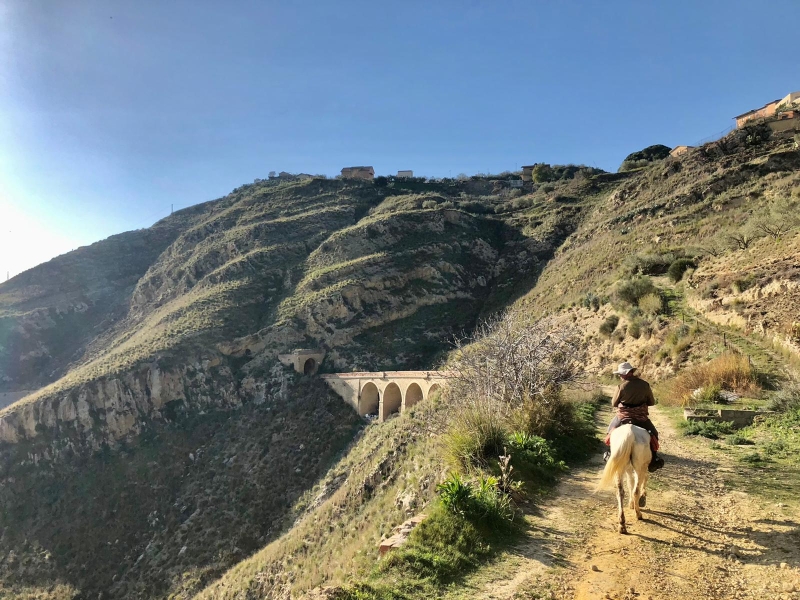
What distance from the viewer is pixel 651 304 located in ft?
70.2

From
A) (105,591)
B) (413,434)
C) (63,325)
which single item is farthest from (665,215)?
(63,325)

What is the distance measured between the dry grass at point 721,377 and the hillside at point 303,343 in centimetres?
64

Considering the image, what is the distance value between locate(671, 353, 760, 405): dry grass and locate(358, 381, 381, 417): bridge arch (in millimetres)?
26261

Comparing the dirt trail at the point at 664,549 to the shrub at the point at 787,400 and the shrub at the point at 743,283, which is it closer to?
the shrub at the point at 787,400

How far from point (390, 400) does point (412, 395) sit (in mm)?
3043

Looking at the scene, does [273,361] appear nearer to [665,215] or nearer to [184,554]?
[184,554]

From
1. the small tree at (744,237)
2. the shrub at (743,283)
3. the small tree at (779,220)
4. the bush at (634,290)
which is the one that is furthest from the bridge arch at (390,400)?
the small tree at (779,220)

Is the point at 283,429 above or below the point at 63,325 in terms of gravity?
below

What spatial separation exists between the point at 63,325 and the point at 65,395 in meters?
34.8

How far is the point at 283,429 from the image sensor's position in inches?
1468

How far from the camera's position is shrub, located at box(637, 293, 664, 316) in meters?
20.9

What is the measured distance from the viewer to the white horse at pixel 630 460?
17.6 feet

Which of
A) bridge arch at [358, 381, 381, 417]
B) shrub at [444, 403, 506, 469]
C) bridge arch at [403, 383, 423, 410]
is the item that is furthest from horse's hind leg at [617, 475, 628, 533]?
bridge arch at [358, 381, 381, 417]

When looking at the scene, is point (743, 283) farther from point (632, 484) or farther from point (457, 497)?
point (457, 497)
